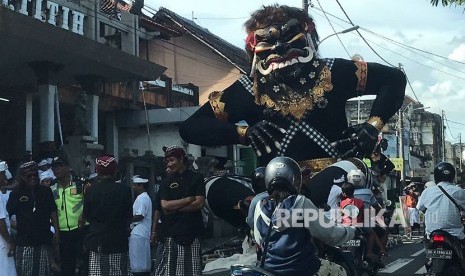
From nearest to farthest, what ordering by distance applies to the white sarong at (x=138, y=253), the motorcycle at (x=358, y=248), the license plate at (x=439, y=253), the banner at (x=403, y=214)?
1. the motorcycle at (x=358, y=248)
2. the license plate at (x=439, y=253)
3. the white sarong at (x=138, y=253)
4. the banner at (x=403, y=214)

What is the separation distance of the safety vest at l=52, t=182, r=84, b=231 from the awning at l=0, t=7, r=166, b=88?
3239mm

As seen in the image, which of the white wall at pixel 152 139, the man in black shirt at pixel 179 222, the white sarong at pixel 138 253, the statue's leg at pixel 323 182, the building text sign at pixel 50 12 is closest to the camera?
the statue's leg at pixel 323 182

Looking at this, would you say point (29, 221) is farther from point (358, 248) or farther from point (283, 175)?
point (283, 175)

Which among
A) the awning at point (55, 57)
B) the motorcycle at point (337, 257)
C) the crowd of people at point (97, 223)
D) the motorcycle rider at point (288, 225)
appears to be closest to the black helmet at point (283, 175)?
the motorcycle rider at point (288, 225)

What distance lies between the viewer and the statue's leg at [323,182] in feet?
15.0

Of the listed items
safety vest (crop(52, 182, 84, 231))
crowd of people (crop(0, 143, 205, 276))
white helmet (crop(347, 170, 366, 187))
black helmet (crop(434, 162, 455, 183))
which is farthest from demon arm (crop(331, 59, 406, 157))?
safety vest (crop(52, 182, 84, 231))

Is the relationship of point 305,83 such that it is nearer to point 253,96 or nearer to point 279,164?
point 253,96

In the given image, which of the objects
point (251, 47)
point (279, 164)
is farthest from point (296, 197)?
point (251, 47)

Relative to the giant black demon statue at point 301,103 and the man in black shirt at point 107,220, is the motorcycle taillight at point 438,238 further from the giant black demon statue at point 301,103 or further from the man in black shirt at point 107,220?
the man in black shirt at point 107,220

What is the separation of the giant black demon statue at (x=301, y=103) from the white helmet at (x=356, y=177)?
0.12 meters

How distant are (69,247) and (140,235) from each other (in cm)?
107

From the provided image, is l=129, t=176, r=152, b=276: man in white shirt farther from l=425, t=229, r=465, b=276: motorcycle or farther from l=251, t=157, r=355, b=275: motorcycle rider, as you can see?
l=251, t=157, r=355, b=275: motorcycle rider

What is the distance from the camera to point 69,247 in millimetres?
8945

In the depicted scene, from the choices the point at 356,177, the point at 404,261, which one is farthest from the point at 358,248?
the point at 404,261
